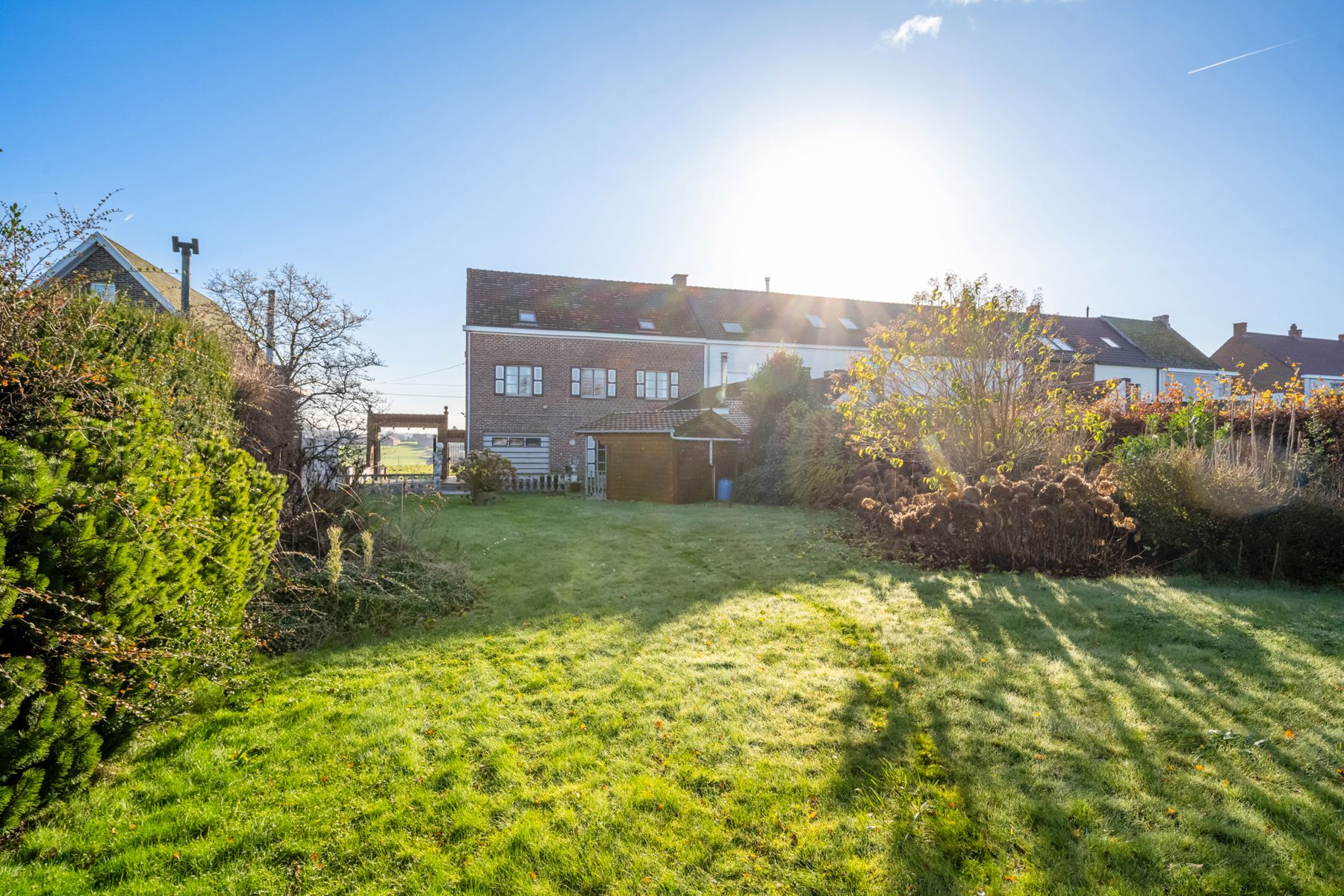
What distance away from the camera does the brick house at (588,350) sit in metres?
25.0

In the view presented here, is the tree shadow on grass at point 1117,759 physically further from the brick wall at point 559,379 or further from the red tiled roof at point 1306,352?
the red tiled roof at point 1306,352

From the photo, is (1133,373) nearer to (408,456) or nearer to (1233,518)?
(1233,518)

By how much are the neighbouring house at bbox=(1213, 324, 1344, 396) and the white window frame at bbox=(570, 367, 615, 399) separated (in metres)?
34.2

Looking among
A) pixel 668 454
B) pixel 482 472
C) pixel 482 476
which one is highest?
pixel 668 454

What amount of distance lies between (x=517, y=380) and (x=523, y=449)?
2.74 metres

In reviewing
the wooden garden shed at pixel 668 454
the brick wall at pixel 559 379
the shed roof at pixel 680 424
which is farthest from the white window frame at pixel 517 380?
the shed roof at pixel 680 424

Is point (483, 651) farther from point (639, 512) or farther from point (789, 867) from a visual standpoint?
point (639, 512)

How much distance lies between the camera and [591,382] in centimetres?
2623

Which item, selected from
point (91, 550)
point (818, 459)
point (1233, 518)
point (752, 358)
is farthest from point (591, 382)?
point (91, 550)

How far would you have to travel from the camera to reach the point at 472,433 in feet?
81.0

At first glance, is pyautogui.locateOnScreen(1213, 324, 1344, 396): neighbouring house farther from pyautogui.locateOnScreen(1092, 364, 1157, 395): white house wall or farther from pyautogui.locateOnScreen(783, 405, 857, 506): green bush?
pyautogui.locateOnScreen(783, 405, 857, 506): green bush

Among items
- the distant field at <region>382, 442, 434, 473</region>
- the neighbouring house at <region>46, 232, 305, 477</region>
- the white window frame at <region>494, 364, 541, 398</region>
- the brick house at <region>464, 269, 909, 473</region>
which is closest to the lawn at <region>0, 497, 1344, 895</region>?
the neighbouring house at <region>46, 232, 305, 477</region>

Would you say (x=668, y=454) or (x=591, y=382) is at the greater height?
(x=591, y=382)

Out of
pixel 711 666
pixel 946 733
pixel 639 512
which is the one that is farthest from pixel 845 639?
pixel 639 512
